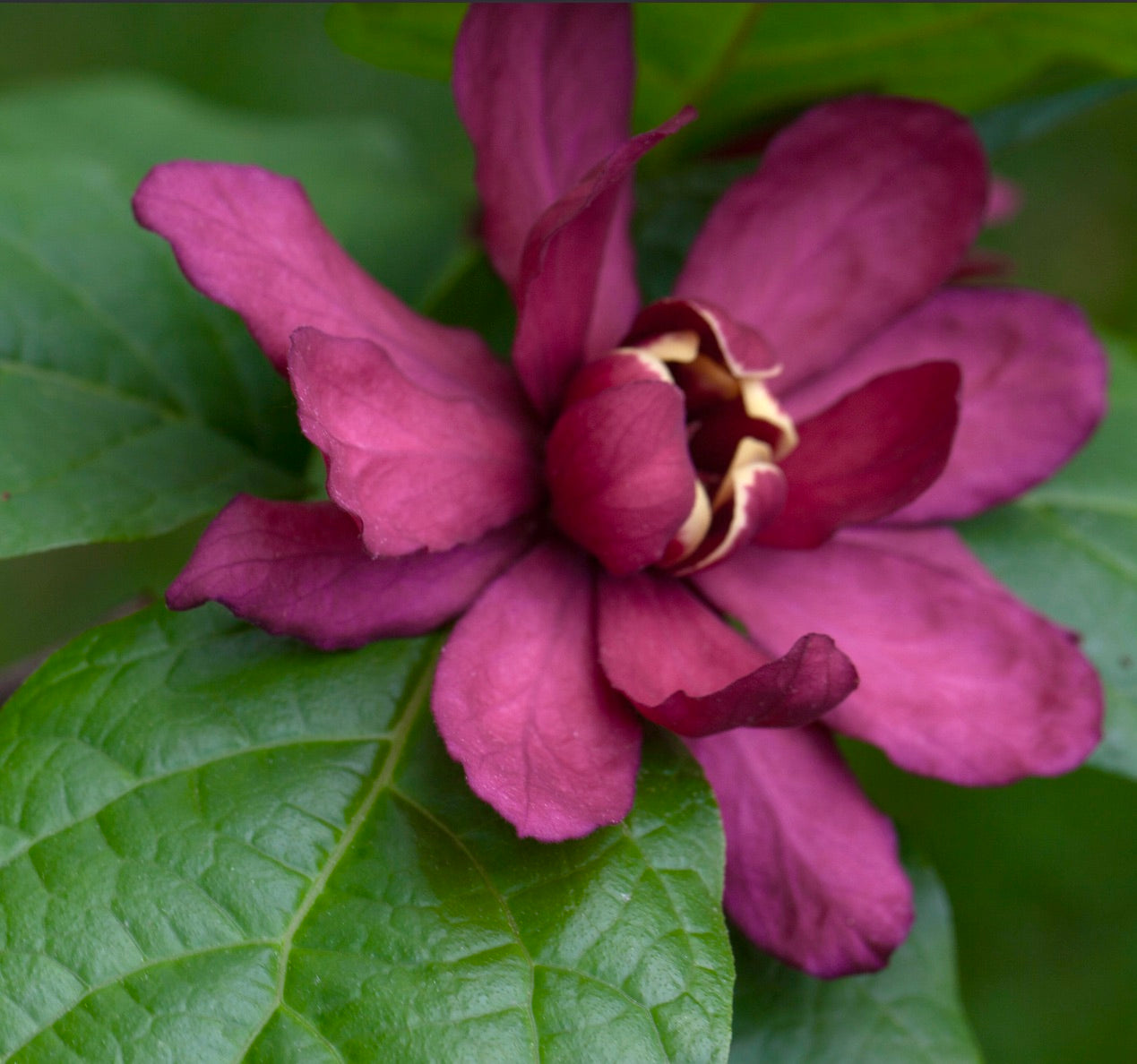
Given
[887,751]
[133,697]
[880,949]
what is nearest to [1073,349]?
[887,751]

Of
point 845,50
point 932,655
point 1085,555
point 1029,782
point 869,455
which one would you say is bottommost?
point 1029,782

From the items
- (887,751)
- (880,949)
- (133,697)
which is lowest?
(880,949)

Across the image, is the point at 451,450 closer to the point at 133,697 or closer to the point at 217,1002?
the point at 133,697

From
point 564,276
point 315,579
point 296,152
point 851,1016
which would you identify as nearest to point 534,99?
point 564,276

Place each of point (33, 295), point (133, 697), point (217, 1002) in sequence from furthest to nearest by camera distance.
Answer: point (33, 295) → point (133, 697) → point (217, 1002)

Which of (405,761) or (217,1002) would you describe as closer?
(217,1002)

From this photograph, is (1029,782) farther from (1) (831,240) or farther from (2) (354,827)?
(2) (354,827)

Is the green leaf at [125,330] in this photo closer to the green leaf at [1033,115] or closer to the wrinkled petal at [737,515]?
the wrinkled petal at [737,515]
